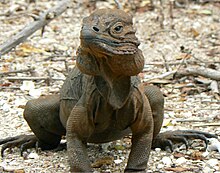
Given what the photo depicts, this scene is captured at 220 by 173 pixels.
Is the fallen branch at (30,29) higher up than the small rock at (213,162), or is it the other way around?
the fallen branch at (30,29)

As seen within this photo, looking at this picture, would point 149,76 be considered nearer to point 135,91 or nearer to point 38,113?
point 38,113

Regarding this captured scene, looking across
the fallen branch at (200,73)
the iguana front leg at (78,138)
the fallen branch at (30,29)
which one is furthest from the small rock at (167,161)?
the fallen branch at (30,29)

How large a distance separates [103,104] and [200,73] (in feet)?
10.5

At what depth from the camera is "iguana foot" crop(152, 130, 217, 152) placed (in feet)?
18.4

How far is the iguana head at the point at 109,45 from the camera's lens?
399 centimetres

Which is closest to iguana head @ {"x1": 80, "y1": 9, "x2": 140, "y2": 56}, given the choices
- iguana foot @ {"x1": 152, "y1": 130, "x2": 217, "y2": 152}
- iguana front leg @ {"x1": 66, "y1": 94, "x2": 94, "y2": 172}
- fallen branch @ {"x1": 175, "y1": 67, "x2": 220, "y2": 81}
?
iguana front leg @ {"x1": 66, "y1": 94, "x2": 94, "y2": 172}

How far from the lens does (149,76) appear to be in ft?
26.8

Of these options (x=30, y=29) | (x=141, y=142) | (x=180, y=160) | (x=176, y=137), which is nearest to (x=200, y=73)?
(x=30, y=29)

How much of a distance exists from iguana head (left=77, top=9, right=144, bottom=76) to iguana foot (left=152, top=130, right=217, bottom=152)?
149cm

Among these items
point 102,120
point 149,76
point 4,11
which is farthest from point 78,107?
point 4,11

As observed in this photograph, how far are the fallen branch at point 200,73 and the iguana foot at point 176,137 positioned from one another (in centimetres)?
174

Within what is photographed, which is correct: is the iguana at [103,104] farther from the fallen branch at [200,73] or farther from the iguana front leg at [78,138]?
the fallen branch at [200,73]

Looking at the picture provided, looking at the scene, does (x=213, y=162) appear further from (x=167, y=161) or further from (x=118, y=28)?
(x=118, y=28)

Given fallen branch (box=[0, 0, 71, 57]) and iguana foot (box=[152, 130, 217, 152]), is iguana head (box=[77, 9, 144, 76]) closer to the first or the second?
iguana foot (box=[152, 130, 217, 152])
